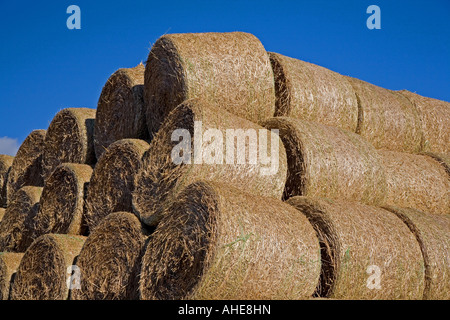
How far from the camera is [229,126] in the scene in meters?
4.41

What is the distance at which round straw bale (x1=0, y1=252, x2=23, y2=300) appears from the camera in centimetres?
534

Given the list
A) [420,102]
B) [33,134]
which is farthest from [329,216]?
[33,134]

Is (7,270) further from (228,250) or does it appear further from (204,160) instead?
(228,250)

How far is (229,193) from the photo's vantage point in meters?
3.91

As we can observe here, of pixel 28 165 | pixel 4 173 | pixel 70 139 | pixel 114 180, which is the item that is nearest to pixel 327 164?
pixel 114 180

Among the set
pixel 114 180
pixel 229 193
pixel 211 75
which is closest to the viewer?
pixel 229 193

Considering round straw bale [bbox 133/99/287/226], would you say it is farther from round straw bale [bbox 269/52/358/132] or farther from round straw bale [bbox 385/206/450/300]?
round straw bale [bbox 385/206/450/300]

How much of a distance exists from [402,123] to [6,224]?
4.40 m

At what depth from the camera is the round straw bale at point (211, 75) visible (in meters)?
4.79

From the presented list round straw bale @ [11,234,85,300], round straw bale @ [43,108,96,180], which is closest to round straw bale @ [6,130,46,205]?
round straw bale @ [43,108,96,180]

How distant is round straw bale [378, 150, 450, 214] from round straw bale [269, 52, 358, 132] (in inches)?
22.0

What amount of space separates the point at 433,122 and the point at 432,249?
233 cm

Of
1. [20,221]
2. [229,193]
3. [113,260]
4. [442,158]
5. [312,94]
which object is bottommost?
[113,260]
